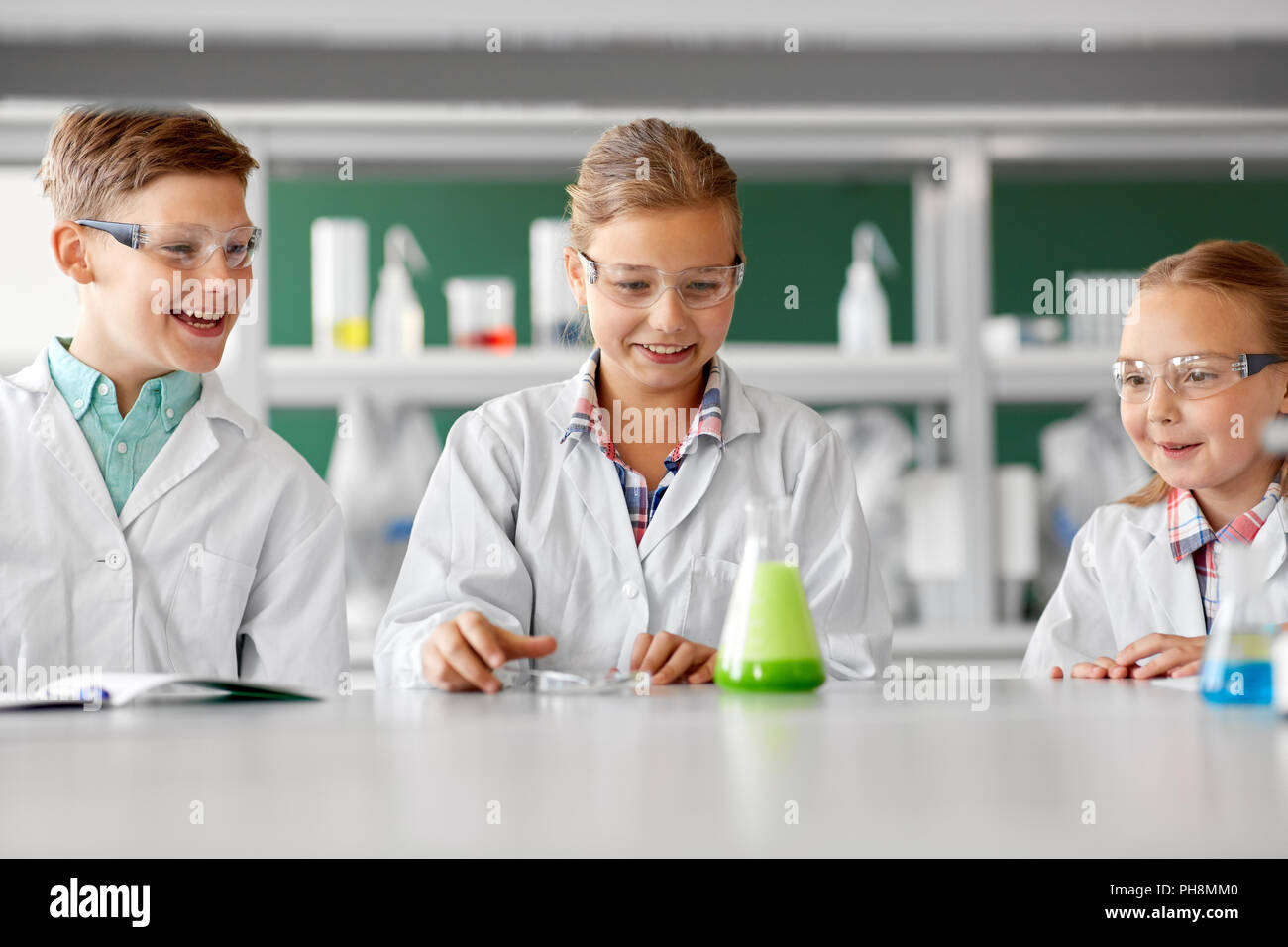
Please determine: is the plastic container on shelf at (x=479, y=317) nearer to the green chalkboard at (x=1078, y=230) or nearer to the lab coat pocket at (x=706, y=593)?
the green chalkboard at (x=1078, y=230)

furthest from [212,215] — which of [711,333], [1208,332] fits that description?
[1208,332]

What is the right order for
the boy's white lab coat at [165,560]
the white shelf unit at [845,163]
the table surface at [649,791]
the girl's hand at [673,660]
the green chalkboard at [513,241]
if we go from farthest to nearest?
the green chalkboard at [513,241] < the white shelf unit at [845,163] < the boy's white lab coat at [165,560] < the girl's hand at [673,660] < the table surface at [649,791]

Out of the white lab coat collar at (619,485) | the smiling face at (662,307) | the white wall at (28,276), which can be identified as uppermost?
the white wall at (28,276)

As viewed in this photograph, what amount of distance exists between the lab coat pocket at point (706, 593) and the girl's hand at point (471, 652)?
1.29 feet

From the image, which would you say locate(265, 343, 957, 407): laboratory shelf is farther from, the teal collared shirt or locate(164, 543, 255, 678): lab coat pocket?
locate(164, 543, 255, 678): lab coat pocket

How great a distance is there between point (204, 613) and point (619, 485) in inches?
18.7

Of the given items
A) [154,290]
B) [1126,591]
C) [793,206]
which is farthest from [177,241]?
[793,206]

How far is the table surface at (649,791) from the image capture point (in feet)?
1.77

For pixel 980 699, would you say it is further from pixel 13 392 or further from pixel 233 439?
pixel 13 392

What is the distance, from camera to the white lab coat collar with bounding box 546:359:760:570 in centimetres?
144

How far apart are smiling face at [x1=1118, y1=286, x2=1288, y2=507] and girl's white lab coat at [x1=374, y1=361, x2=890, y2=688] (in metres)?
0.36

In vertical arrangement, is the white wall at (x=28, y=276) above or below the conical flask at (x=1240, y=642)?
above

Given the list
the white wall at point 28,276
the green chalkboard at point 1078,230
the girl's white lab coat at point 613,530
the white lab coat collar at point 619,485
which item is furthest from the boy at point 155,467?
the green chalkboard at point 1078,230

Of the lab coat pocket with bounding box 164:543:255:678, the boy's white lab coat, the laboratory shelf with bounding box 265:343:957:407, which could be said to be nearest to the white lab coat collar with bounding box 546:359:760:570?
the boy's white lab coat
